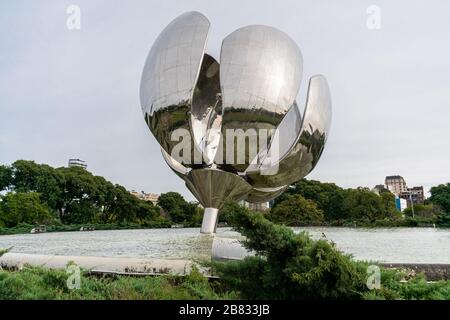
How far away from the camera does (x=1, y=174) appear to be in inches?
1487

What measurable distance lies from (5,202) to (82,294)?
107ft

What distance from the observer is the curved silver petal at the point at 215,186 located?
11070mm

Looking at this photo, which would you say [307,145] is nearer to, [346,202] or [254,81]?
[254,81]

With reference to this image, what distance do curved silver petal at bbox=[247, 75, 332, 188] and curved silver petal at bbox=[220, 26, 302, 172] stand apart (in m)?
0.60

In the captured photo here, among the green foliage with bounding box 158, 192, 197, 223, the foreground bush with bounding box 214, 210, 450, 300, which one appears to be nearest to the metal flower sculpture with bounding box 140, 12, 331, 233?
the foreground bush with bounding box 214, 210, 450, 300

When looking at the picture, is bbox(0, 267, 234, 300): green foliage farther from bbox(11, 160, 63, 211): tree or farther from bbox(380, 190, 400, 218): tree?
bbox(380, 190, 400, 218): tree

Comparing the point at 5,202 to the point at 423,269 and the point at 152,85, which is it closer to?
the point at 152,85

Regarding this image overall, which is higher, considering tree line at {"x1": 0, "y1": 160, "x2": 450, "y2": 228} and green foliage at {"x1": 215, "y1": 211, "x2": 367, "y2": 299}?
tree line at {"x1": 0, "y1": 160, "x2": 450, "y2": 228}

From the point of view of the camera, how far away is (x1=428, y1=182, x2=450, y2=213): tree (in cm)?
4328

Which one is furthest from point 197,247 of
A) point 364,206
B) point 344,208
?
point 344,208

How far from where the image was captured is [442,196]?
44.2m

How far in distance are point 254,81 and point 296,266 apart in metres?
7.56
